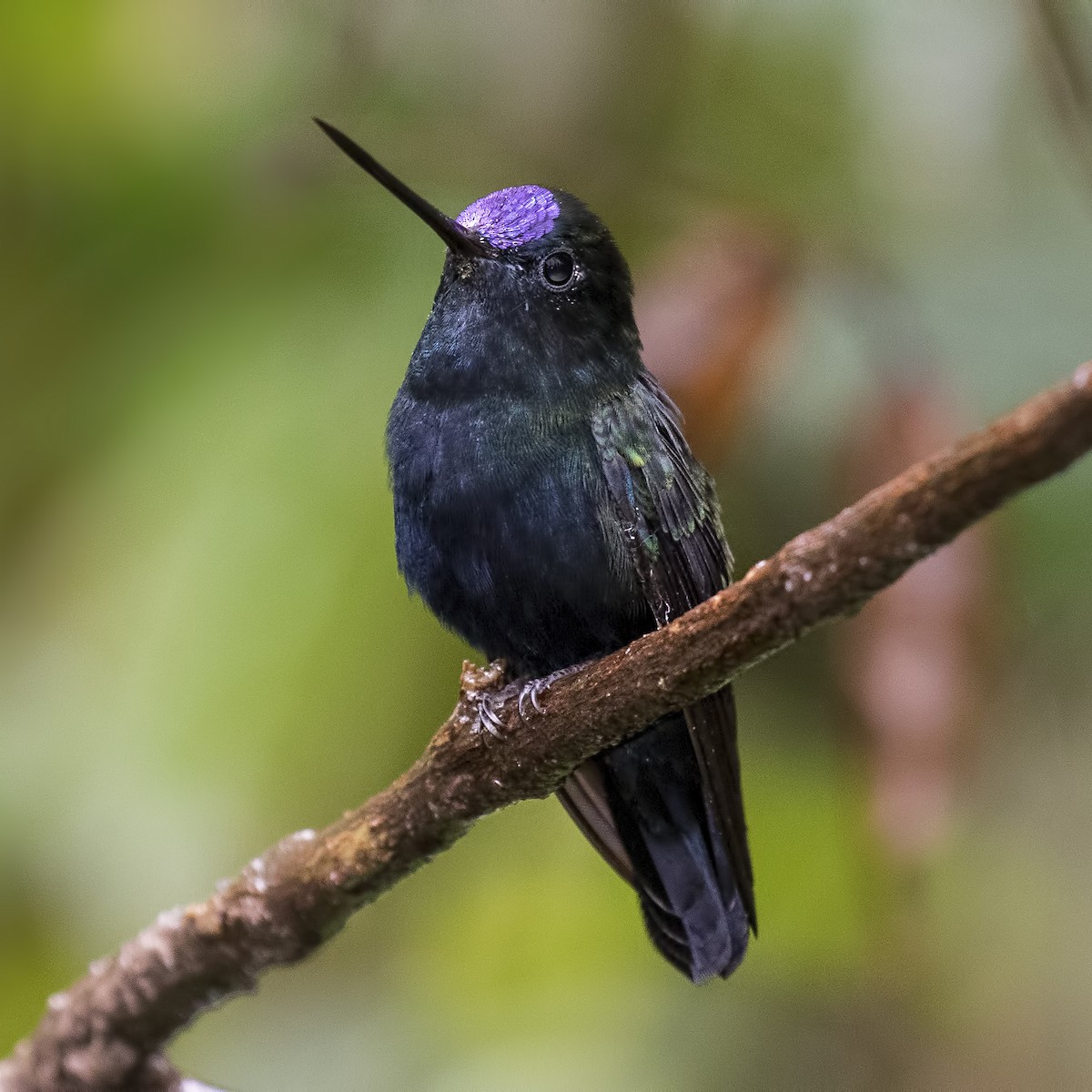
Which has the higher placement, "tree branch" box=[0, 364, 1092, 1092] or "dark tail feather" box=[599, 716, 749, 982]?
"tree branch" box=[0, 364, 1092, 1092]

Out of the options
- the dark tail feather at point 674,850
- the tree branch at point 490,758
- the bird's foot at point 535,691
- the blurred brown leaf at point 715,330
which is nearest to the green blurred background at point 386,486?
the blurred brown leaf at point 715,330

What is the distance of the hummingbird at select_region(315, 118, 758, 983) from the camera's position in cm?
261

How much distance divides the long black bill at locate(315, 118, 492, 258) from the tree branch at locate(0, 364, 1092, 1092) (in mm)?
813

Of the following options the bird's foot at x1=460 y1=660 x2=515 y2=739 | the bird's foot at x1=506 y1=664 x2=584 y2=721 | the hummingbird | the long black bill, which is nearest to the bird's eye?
the hummingbird

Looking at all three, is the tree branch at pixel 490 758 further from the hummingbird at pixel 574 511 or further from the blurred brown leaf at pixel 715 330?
the blurred brown leaf at pixel 715 330

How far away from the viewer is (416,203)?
8.28 ft

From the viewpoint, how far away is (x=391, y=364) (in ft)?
10.3

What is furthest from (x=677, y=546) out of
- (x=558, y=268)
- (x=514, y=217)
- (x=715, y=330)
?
(x=514, y=217)

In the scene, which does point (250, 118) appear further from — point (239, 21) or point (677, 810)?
point (677, 810)

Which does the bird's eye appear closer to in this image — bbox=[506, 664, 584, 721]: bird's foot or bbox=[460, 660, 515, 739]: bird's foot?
bbox=[506, 664, 584, 721]: bird's foot

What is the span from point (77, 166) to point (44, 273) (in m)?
0.26

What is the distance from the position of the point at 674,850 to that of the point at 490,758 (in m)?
0.83

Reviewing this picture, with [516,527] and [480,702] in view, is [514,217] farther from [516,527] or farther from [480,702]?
[480,702]

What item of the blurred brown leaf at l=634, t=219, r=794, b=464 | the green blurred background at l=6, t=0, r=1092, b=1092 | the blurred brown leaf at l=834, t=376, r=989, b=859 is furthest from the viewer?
the green blurred background at l=6, t=0, r=1092, b=1092
